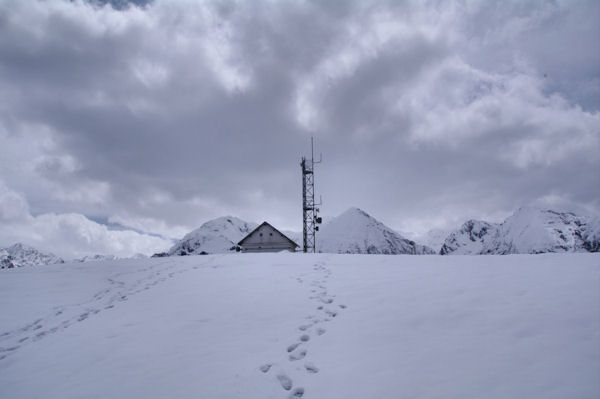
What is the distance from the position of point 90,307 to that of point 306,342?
7730 mm

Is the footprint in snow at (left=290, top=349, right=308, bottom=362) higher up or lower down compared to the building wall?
lower down

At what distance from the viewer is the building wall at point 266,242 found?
129 ft

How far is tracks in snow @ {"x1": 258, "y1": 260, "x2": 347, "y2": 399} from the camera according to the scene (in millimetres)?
4577

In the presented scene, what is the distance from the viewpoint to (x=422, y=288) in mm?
7707

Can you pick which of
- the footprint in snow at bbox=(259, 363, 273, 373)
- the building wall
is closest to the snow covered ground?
the footprint in snow at bbox=(259, 363, 273, 373)

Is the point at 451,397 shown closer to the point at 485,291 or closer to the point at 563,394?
the point at 563,394

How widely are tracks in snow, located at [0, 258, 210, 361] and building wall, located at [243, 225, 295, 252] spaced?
82.7 ft

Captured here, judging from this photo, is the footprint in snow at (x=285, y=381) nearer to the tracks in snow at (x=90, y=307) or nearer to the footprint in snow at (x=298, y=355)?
the footprint in snow at (x=298, y=355)

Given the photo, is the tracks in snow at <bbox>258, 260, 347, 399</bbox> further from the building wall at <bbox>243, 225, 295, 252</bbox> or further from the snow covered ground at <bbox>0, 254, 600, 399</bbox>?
the building wall at <bbox>243, 225, 295, 252</bbox>

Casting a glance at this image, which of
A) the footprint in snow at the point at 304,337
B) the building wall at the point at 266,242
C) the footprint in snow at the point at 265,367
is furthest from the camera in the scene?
the building wall at the point at 266,242

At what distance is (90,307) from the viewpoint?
921 centimetres

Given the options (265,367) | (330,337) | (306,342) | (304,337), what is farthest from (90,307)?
(330,337)

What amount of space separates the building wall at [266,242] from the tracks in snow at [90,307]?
25193 mm

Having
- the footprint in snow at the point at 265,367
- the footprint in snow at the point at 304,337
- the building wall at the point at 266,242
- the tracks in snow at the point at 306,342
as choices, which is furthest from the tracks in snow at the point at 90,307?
the building wall at the point at 266,242
